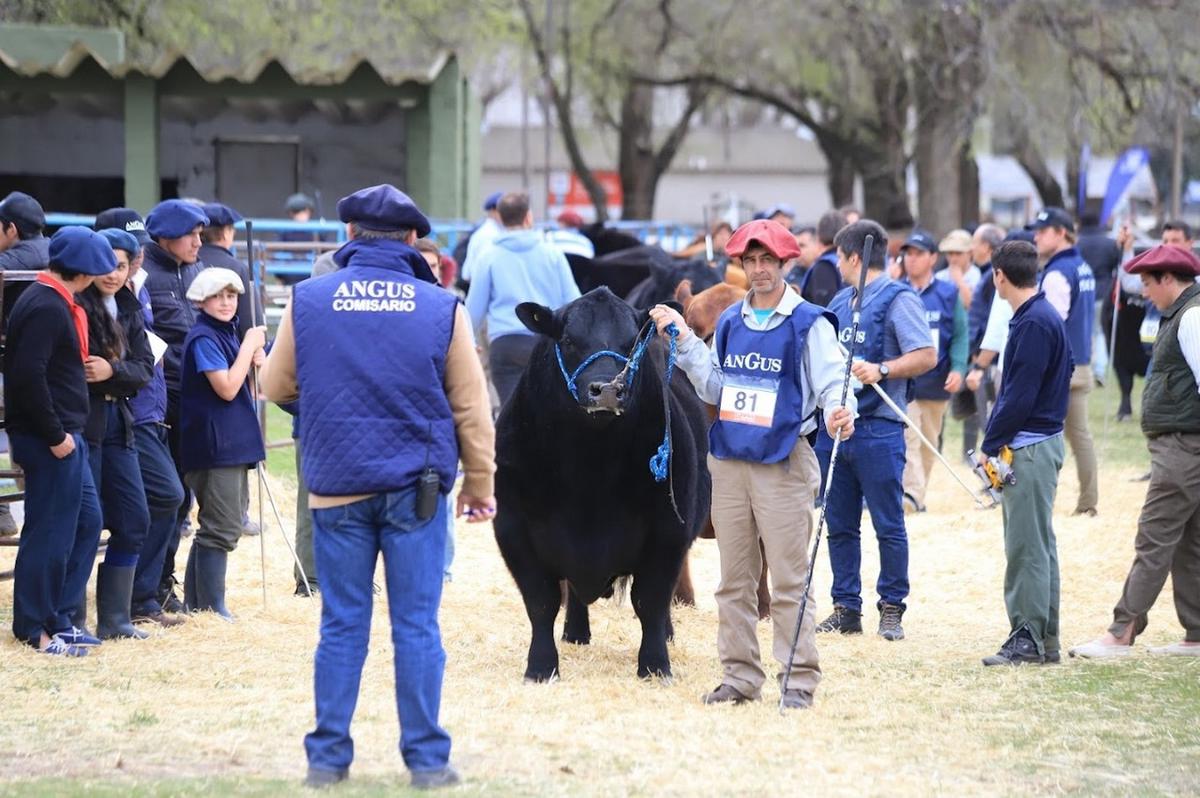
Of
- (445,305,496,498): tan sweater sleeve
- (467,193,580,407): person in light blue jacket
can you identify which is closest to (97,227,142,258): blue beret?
(445,305,496,498): tan sweater sleeve

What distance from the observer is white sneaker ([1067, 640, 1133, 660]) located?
26.0ft

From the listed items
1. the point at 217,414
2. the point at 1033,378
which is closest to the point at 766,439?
the point at 1033,378

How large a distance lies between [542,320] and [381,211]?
1.65 m

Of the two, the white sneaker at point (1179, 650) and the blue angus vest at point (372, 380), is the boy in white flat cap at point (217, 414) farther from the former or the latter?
the white sneaker at point (1179, 650)

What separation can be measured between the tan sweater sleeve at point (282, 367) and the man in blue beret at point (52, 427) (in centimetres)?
202

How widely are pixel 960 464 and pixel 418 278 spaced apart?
10413mm

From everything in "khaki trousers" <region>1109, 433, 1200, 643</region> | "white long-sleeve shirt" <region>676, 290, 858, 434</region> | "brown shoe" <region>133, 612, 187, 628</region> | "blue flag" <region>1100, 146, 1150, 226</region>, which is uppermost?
"blue flag" <region>1100, 146, 1150, 226</region>

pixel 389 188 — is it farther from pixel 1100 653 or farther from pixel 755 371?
pixel 1100 653

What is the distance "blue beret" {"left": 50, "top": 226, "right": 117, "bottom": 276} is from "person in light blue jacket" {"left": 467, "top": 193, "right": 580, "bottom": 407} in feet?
12.6

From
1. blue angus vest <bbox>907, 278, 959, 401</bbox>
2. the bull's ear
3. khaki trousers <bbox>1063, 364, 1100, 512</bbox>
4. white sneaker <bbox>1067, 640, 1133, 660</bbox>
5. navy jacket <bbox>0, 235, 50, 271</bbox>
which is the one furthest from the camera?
blue angus vest <bbox>907, 278, 959, 401</bbox>

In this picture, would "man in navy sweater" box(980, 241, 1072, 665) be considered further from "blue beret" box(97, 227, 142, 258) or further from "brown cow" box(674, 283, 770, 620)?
"blue beret" box(97, 227, 142, 258)

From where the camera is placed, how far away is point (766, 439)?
6.57 meters

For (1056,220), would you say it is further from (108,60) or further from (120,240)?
(108,60)

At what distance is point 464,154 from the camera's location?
75.4 ft
